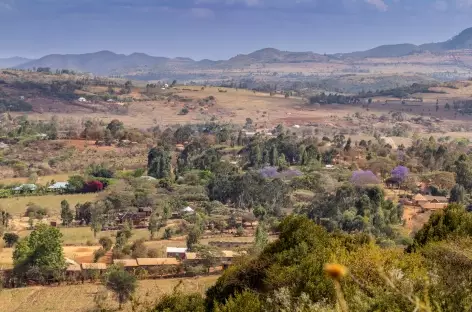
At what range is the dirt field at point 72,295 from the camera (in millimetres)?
19125

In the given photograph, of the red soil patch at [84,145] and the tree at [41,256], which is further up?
the tree at [41,256]

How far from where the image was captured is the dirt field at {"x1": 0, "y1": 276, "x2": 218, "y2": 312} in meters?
19.1

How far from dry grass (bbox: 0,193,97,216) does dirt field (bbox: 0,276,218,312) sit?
1480 cm

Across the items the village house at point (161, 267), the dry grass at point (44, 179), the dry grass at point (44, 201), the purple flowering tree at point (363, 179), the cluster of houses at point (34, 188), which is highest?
the purple flowering tree at point (363, 179)

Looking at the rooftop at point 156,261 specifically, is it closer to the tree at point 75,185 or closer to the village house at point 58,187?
the tree at point 75,185

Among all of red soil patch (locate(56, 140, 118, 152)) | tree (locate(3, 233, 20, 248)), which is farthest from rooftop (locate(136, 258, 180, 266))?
red soil patch (locate(56, 140, 118, 152))

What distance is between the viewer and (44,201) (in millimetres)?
38000

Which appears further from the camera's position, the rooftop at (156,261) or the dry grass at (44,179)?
the dry grass at (44,179)

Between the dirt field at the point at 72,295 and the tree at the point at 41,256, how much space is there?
745mm

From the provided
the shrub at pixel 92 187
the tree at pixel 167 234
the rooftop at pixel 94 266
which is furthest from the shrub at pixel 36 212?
the rooftop at pixel 94 266

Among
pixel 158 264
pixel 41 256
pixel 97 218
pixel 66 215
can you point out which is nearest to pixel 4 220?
pixel 66 215

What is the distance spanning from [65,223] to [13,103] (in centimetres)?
7060

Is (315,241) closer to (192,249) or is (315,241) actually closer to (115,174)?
(192,249)

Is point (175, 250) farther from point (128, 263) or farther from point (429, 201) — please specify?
point (429, 201)
